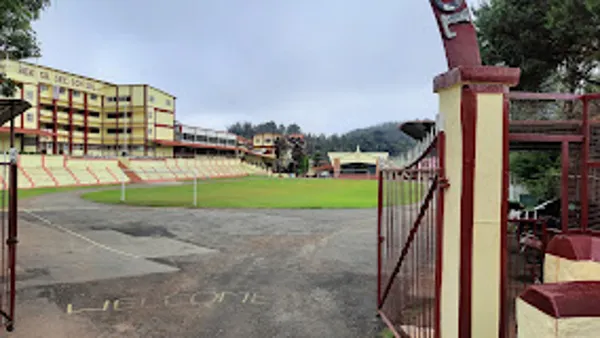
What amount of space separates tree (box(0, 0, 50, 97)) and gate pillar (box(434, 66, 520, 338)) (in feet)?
26.4

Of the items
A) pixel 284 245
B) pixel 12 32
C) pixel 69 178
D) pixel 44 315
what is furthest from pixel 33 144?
pixel 44 315

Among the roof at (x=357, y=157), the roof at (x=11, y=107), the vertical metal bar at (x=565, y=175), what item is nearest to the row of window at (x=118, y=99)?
the roof at (x=357, y=157)

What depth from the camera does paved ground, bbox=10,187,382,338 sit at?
550cm

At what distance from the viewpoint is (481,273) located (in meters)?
3.37

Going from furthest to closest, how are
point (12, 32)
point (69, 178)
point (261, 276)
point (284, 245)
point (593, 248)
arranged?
1. point (69, 178)
2. point (284, 245)
3. point (12, 32)
4. point (261, 276)
5. point (593, 248)

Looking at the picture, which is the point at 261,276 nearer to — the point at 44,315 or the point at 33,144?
the point at 44,315

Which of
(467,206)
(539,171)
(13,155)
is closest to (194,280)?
(13,155)

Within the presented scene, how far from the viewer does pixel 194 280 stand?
7652 millimetres

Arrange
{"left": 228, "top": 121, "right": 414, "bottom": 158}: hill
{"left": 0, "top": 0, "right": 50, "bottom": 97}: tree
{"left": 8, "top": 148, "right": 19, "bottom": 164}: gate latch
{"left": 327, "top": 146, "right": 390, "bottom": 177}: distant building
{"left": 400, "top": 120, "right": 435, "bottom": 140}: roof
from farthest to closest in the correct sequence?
{"left": 228, "top": 121, "right": 414, "bottom": 158}: hill, {"left": 327, "top": 146, "right": 390, "bottom": 177}: distant building, {"left": 0, "top": 0, "right": 50, "bottom": 97}: tree, {"left": 400, "top": 120, "right": 435, "bottom": 140}: roof, {"left": 8, "top": 148, "right": 19, "bottom": 164}: gate latch

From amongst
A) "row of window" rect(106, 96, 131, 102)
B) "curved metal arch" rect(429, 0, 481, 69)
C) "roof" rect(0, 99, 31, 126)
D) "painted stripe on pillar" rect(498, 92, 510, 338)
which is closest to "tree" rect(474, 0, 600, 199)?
"curved metal arch" rect(429, 0, 481, 69)

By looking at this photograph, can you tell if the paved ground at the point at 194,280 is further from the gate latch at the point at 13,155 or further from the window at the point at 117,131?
the window at the point at 117,131

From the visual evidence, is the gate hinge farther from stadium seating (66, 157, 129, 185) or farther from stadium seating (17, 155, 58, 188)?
stadium seating (66, 157, 129, 185)

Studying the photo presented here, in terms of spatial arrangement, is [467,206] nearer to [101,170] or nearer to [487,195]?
[487,195]

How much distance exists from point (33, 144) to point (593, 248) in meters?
49.2
